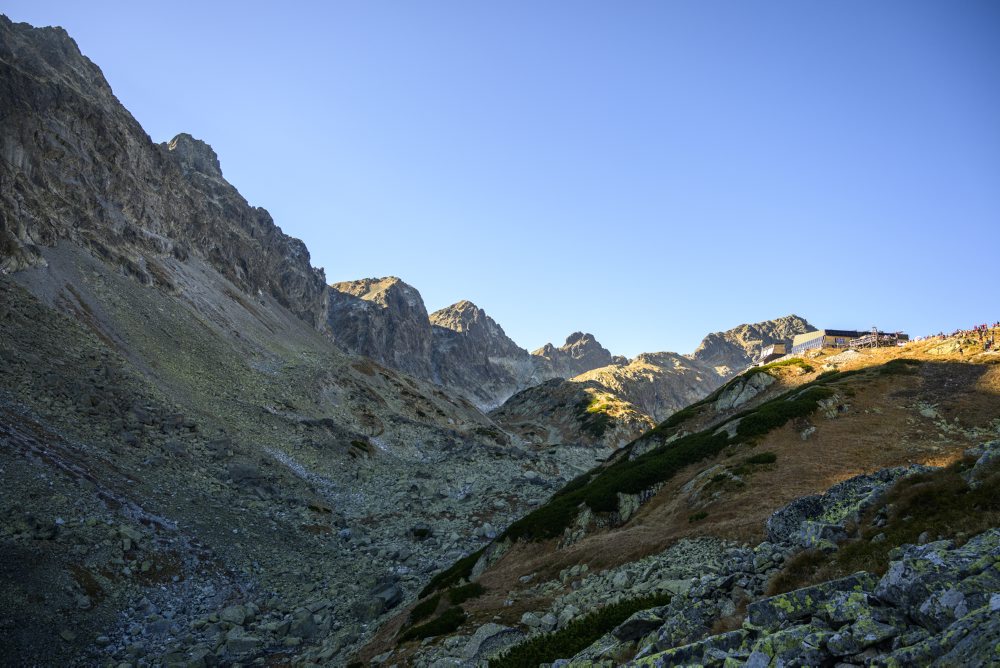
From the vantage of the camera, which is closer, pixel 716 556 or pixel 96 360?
pixel 716 556

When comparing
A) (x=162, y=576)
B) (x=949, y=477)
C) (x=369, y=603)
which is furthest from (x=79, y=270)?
(x=949, y=477)

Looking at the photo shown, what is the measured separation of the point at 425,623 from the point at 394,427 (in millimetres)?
67113

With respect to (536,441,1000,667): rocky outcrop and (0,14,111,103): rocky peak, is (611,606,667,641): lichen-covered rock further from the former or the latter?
(0,14,111,103): rocky peak

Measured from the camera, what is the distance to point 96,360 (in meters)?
50.8

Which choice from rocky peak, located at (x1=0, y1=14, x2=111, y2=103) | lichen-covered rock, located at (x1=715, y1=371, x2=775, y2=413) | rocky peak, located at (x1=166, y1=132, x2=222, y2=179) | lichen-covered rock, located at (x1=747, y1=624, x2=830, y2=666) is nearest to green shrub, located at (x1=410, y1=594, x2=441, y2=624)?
lichen-covered rock, located at (x1=747, y1=624, x2=830, y2=666)

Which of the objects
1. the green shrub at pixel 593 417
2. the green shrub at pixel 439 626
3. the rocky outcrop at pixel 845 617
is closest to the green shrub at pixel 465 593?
the green shrub at pixel 439 626

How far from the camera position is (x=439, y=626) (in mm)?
21828

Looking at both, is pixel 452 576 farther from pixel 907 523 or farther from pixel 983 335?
pixel 983 335

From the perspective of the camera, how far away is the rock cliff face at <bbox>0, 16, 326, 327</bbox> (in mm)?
72438

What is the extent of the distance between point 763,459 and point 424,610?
836 inches

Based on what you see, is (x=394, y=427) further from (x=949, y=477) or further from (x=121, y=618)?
(x=949, y=477)

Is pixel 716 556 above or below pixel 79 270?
below

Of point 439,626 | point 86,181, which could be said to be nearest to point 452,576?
point 439,626

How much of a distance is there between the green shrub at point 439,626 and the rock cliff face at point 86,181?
6201cm
